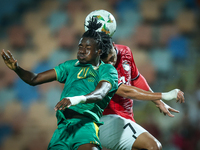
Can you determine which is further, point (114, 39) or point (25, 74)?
point (114, 39)

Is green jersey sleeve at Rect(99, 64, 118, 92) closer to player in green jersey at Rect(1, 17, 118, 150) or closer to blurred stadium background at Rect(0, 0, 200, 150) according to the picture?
player in green jersey at Rect(1, 17, 118, 150)

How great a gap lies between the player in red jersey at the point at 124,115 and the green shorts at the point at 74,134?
0.65 meters

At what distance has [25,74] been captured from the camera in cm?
192

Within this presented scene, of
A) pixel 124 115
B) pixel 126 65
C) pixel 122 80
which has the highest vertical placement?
pixel 126 65

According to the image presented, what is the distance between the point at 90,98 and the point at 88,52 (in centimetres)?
41

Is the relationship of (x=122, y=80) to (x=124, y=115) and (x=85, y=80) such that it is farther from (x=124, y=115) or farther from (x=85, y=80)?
(x=85, y=80)

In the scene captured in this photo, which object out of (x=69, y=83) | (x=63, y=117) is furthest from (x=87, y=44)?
(x=63, y=117)

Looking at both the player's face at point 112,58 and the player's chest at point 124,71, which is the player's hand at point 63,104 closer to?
the player's face at point 112,58

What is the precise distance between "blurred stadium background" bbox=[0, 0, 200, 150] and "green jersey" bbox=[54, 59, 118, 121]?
2077 mm

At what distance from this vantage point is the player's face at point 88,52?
1895 mm

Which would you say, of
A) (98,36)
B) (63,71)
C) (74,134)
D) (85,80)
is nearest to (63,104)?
(74,134)

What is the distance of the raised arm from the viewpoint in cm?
188

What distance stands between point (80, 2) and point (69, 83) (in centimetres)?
277

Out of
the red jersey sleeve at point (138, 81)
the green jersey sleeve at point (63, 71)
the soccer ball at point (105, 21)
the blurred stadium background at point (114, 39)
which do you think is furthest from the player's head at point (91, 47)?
the blurred stadium background at point (114, 39)
